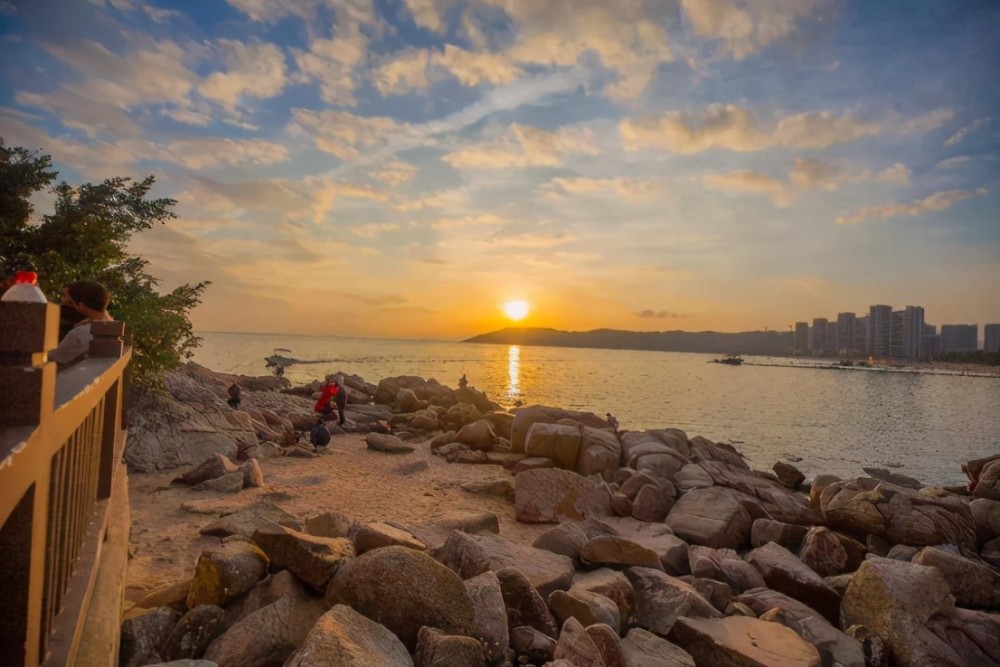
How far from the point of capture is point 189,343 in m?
14.3

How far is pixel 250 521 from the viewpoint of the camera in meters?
8.05

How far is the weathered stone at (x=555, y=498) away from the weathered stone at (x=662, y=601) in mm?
4358

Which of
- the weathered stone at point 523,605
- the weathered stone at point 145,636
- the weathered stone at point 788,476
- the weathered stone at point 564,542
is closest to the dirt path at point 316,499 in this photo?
the weathered stone at point 145,636

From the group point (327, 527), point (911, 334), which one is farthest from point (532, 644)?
point (911, 334)

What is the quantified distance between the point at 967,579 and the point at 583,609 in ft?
25.0

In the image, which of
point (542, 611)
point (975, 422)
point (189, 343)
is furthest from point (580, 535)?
point (975, 422)

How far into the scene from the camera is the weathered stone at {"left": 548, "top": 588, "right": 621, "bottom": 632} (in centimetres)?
582

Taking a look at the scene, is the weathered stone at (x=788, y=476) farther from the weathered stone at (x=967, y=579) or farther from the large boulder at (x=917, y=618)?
the large boulder at (x=917, y=618)

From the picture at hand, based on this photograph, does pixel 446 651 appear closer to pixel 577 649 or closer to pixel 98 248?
pixel 577 649

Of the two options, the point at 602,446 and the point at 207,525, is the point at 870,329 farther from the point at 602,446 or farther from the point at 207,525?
the point at 207,525

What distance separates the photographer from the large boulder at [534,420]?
1791 cm

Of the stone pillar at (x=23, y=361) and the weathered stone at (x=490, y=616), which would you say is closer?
the stone pillar at (x=23, y=361)

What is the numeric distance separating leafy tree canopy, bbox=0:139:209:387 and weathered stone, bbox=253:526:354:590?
7.88 m

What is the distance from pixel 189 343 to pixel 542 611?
12574 mm
